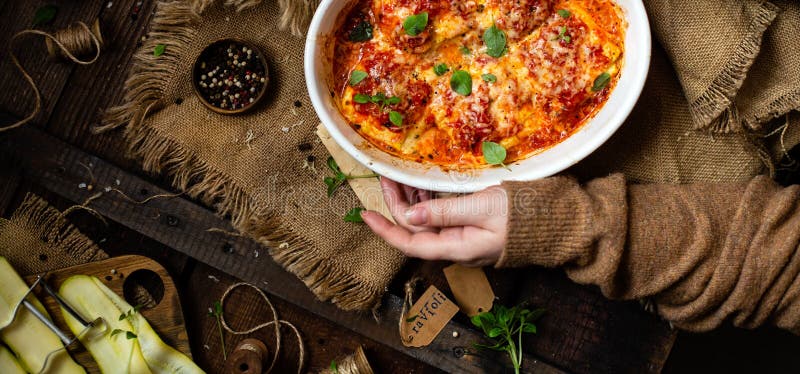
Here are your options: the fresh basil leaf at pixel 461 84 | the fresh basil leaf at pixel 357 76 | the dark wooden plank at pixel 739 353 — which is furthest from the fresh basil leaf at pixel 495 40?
the dark wooden plank at pixel 739 353

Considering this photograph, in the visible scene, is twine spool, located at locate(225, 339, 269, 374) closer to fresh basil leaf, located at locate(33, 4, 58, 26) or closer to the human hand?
the human hand

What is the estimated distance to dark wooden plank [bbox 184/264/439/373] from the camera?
235cm

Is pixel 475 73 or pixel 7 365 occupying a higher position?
pixel 475 73

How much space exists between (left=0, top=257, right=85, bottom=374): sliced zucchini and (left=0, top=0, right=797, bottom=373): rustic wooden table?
0.29 meters

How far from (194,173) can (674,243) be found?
165 centimetres

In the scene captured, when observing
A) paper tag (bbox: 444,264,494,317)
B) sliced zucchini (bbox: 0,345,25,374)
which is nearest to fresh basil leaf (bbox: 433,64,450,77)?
paper tag (bbox: 444,264,494,317)

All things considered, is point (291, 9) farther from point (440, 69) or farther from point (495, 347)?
point (495, 347)

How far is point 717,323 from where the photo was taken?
6.50ft

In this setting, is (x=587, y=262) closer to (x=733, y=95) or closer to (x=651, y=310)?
(x=651, y=310)

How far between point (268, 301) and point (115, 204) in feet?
2.18

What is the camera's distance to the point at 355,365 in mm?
2234

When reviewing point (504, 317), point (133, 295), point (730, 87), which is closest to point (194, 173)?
point (133, 295)

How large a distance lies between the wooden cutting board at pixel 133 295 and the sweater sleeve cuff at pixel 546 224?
124cm

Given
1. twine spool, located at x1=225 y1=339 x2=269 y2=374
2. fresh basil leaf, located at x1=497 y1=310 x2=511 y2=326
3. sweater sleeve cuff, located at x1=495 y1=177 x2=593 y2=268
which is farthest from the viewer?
twine spool, located at x1=225 y1=339 x2=269 y2=374
